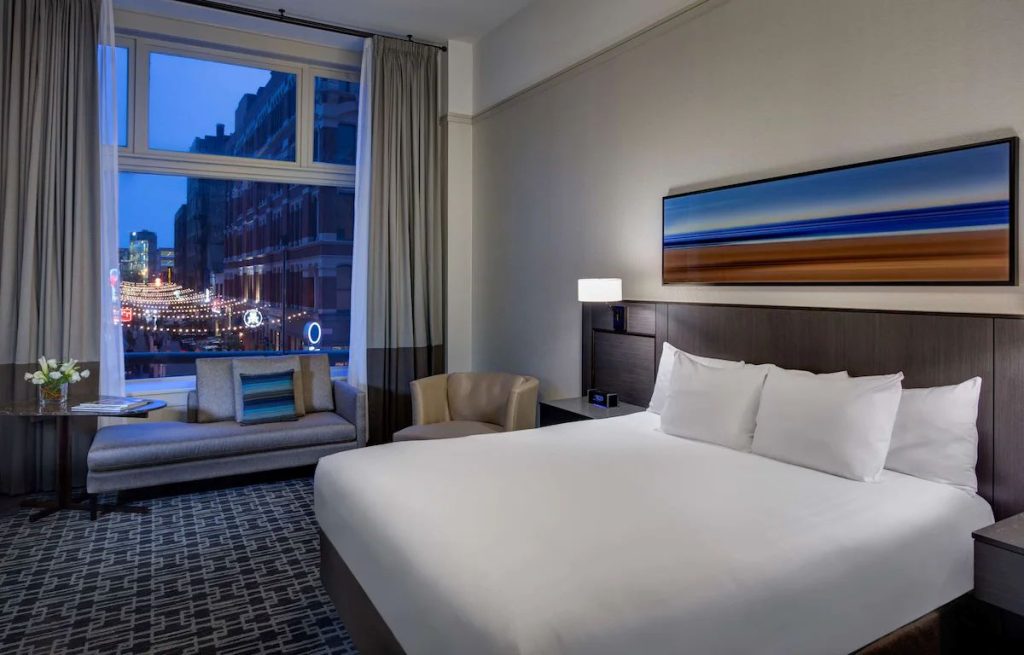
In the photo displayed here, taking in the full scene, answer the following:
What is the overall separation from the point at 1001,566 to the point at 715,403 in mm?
1188

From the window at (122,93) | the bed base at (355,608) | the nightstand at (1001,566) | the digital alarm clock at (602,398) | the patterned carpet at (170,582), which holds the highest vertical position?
the window at (122,93)

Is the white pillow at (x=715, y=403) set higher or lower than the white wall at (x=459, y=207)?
lower

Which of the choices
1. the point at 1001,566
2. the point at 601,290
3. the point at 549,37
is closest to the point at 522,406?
the point at 601,290

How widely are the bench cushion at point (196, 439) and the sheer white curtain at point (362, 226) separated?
2.47 ft

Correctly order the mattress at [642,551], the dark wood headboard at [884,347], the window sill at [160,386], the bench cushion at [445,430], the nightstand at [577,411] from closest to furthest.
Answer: the mattress at [642,551] < the dark wood headboard at [884,347] < the nightstand at [577,411] < the bench cushion at [445,430] < the window sill at [160,386]

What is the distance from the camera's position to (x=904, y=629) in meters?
1.83

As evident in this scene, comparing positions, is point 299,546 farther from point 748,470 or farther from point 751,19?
point 751,19

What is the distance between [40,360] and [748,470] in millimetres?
3920


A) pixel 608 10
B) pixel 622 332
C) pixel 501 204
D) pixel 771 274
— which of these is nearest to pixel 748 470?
pixel 771 274

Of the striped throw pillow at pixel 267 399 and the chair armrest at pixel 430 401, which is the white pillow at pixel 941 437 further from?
the striped throw pillow at pixel 267 399

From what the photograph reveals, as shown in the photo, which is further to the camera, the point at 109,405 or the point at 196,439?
the point at 196,439

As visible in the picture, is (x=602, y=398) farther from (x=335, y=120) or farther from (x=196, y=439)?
(x=335, y=120)

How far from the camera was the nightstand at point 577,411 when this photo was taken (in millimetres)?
3629

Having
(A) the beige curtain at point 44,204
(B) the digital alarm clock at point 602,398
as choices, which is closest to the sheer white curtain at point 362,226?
(A) the beige curtain at point 44,204
